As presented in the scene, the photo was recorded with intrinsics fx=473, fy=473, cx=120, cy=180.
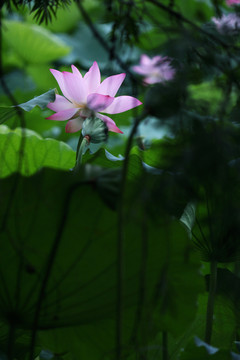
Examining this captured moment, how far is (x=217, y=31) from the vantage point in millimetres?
524

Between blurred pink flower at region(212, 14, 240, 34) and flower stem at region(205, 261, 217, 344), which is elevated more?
blurred pink flower at region(212, 14, 240, 34)

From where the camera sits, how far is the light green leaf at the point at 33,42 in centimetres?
237

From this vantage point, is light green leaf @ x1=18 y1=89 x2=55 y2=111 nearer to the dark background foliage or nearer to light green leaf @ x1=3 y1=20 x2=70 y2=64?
the dark background foliage

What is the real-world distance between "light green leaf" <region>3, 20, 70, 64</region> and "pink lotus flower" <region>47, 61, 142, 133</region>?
177 centimetres

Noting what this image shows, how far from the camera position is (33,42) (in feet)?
7.99

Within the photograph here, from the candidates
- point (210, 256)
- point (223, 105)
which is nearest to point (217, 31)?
point (223, 105)

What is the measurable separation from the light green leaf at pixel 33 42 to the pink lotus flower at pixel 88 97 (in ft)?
5.80

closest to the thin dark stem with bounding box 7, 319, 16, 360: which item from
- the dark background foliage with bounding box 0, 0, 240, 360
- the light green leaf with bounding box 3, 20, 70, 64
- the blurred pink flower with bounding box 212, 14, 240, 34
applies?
the dark background foliage with bounding box 0, 0, 240, 360

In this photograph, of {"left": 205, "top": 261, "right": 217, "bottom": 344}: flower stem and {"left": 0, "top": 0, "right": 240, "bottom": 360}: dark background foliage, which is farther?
{"left": 205, "top": 261, "right": 217, "bottom": 344}: flower stem

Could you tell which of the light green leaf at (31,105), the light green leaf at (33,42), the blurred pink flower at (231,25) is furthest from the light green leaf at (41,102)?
the light green leaf at (33,42)

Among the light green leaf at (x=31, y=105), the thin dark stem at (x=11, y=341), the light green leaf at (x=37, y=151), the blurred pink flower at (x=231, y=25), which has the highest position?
the blurred pink flower at (x=231, y=25)

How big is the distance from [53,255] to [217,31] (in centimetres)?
30

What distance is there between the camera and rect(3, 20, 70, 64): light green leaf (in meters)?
2.37

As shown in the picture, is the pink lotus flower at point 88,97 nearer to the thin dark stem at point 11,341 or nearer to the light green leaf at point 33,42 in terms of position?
the thin dark stem at point 11,341
